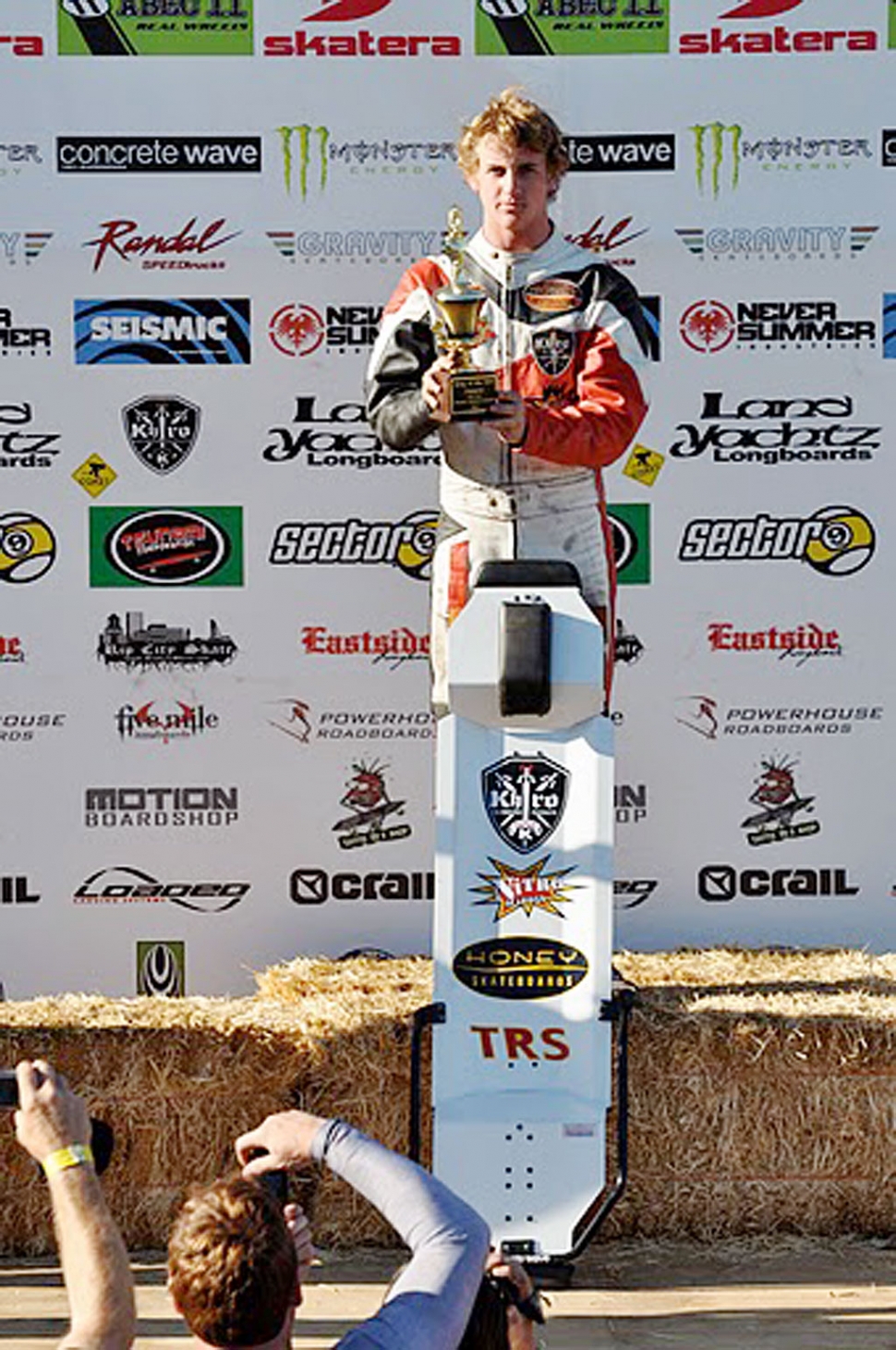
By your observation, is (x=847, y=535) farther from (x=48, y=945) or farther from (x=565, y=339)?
(x=48, y=945)

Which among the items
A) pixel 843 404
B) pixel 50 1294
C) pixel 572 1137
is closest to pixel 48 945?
pixel 50 1294

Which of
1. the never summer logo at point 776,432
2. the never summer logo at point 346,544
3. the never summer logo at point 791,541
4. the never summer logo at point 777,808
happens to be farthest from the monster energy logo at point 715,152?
the never summer logo at point 777,808

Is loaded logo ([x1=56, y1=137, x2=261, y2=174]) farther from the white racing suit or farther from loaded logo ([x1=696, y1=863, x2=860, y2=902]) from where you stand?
loaded logo ([x1=696, y1=863, x2=860, y2=902])

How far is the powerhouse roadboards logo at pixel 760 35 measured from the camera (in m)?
5.20

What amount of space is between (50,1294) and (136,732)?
1.64 meters

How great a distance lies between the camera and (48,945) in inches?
207

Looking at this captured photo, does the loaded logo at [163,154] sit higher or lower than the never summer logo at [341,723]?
higher

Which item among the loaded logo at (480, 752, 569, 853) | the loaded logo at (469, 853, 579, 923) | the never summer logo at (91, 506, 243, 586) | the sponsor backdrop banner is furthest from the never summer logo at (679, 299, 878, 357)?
the loaded logo at (469, 853, 579, 923)

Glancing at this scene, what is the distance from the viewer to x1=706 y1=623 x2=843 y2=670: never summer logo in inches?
209

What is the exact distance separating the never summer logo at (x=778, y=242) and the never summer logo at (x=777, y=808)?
118cm

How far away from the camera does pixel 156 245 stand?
518 centimetres

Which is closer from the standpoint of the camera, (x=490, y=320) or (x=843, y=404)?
(x=490, y=320)

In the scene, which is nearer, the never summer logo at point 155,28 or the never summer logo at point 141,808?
the never summer logo at point 155,28

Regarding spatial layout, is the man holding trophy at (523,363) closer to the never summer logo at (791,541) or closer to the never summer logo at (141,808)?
the never summer logo at (791,541)
